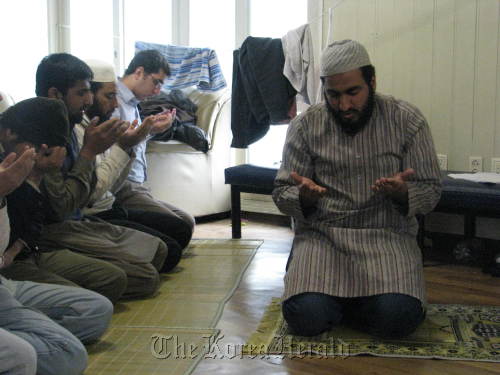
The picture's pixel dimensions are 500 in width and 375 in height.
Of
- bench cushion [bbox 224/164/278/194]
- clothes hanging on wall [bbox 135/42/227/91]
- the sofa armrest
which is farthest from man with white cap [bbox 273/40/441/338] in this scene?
clothes hanging on wall [bbox 135/42/227/91]

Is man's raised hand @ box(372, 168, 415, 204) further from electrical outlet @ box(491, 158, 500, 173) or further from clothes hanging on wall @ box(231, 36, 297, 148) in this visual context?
clothes hanging on wall @ box(231, 36, 297, 148)

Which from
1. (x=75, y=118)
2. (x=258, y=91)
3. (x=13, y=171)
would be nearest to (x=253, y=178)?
(x=258, y=91)

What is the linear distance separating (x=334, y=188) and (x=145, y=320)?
0.80 meters

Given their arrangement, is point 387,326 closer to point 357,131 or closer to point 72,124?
point 357,131

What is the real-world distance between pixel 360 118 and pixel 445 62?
1626 millimetres

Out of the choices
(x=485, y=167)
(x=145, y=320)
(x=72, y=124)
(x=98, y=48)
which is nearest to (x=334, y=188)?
(x=145, y=320)

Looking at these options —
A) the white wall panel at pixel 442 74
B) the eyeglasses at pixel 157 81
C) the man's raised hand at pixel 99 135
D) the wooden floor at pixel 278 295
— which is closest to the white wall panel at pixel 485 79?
the white wall panel at pixel 442 74

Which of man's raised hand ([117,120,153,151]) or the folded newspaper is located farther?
the folded newspaper

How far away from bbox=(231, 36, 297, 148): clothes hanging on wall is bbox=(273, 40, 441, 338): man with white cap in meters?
1.41

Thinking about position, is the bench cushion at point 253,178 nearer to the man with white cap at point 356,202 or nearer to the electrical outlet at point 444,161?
the electrical outlet at point 444,161

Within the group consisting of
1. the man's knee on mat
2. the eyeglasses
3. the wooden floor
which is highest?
the eyeglasses

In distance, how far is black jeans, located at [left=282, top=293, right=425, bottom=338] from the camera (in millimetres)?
1959

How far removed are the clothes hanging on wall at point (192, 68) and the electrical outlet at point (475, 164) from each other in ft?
6.30

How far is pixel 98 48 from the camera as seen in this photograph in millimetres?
4699
